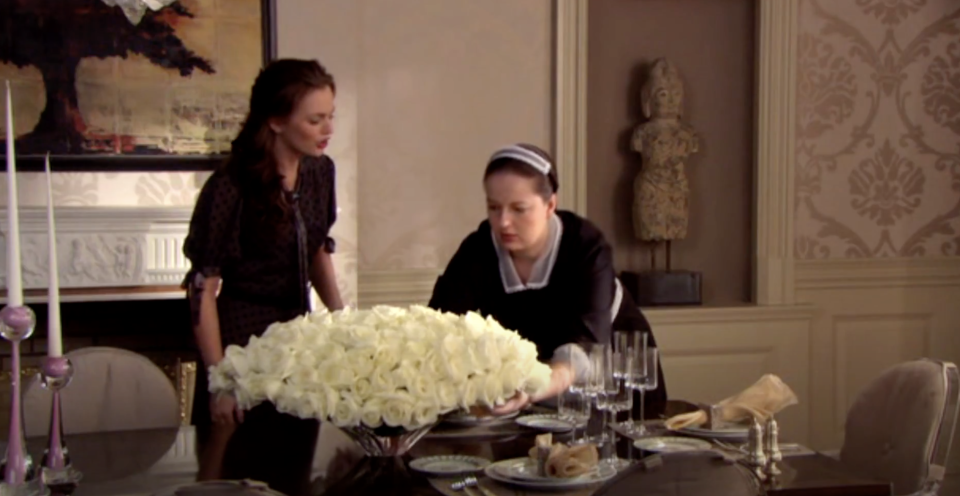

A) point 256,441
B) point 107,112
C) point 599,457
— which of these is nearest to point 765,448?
point 599,457

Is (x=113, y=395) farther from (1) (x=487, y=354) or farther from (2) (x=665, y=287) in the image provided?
(2) (x=665, y=287)

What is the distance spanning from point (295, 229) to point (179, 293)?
96 cm

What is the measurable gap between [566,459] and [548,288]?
85cm

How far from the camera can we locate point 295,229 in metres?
2.72

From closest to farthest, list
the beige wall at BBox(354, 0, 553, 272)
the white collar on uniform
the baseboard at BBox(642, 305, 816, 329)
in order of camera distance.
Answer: the white collar on uniform < the beige wall at BBox(354, 0, 553, 272) < the baseboard at BBox(642, 305, 816, 329)

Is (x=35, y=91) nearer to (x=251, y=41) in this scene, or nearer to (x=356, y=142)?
(x=251, y=41)

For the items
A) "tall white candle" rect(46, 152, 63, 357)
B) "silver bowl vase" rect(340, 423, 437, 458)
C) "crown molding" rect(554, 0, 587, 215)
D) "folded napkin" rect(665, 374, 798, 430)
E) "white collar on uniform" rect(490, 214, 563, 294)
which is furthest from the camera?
"crown molding" rect(554, 0, 587, 215)

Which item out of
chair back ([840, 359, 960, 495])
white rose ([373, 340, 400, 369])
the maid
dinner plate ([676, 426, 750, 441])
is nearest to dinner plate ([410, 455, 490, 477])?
white rose ([373, 340, 400, 369])

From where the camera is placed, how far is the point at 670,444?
2178 mm

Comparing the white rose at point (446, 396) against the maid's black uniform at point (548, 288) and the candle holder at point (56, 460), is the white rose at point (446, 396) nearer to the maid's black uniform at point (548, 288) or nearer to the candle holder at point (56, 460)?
the candle holder at point (56, 460)

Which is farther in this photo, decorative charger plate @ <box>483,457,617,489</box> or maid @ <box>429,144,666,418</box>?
maid @ <box>429,144,666,418</box>

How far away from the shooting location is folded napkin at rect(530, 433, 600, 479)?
1.89 meters

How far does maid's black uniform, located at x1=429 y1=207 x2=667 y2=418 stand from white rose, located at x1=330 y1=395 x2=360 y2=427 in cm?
87

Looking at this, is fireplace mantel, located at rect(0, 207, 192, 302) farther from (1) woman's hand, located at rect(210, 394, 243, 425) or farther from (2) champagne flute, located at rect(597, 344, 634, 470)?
(2) champagne flute, located at rect(597, 344, 634, 470)
